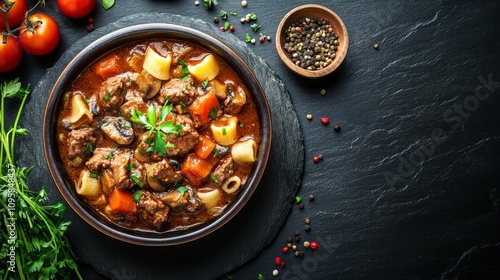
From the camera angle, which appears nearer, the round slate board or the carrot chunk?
the carrot chunk

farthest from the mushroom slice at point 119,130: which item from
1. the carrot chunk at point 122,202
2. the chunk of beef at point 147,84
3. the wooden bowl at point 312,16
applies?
the wooden bowl at point 312,16

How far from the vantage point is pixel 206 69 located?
6.06 metres

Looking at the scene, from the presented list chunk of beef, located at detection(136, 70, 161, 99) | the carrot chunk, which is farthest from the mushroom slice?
the carrot chunk

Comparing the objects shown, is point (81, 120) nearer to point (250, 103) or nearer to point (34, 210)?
point (34, 210)

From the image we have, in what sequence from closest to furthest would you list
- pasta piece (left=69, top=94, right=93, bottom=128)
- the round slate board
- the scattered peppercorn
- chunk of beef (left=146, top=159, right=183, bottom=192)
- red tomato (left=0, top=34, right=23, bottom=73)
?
chunk of beef (left=146, top=159, right=183, bottom=192)
pasta piece (left=69, top=94, right=93, bottom=128)
red tomato (left=0, top=34, right=23, bottom=73)
the round slate board
the scattered peppercorn

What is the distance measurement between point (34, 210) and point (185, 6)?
100 inches

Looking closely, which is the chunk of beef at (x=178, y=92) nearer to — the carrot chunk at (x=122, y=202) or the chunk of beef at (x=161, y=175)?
the chunk of beef at (x=161, y=175)

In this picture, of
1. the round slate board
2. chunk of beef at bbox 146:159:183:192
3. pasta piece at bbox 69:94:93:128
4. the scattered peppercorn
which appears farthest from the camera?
the scattered peppercorn

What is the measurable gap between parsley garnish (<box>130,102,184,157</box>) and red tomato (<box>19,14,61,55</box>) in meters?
1.30

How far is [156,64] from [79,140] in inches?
39.3

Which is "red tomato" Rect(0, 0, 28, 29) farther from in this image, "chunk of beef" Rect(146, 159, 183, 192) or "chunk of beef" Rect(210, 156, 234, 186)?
"chunk of beef" Rect(210, 156, 234, 186)

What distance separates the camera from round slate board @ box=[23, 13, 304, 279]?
646 centimetres

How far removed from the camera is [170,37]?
241 inches

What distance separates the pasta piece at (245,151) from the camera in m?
6.01
